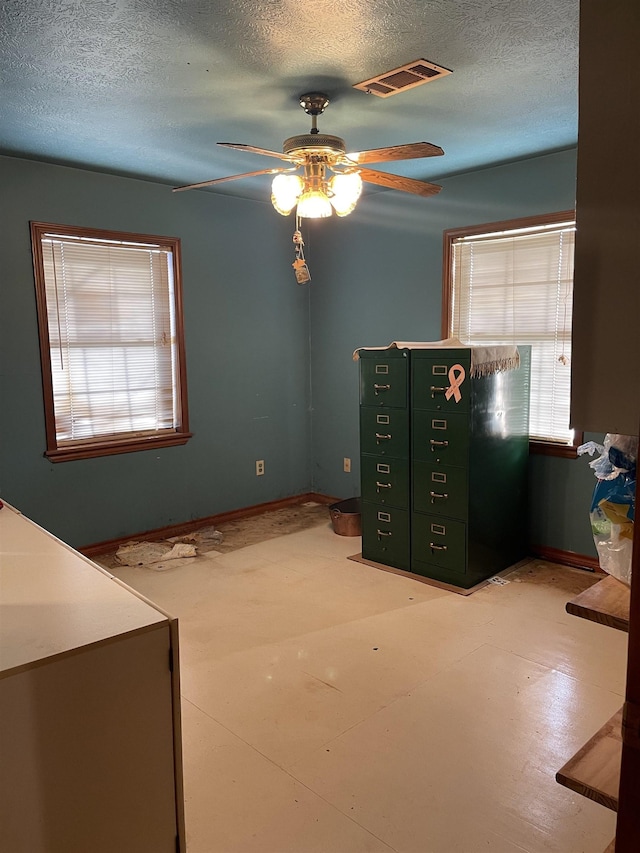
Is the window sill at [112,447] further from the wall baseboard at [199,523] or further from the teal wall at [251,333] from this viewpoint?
the wall baseboard at [199,523]

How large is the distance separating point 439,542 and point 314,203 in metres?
1.92

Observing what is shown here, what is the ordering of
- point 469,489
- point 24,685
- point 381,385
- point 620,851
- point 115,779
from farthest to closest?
point 381,385 → point 469,489 → point 115,779 → point 24,685 → point 620,851

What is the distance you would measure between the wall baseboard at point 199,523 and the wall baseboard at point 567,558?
1706 mm

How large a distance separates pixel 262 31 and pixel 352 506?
3.21m

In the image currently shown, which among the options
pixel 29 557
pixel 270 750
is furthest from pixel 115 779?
pixel 270 750

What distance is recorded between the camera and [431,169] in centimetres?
378

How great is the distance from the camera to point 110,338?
12.8ft

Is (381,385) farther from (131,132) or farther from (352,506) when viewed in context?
(131,132)

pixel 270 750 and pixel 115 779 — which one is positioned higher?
pixel 115 779

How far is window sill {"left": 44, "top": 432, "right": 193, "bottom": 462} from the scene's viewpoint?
371cm

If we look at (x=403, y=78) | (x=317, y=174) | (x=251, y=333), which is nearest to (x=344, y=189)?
(x=317, y=174)

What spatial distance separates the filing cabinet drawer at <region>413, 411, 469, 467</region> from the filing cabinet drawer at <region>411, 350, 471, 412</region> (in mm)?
49

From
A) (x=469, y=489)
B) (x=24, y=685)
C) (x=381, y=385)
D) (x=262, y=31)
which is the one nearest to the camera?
(x=24, y=685)

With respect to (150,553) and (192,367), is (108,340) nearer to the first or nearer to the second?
(192,367)
